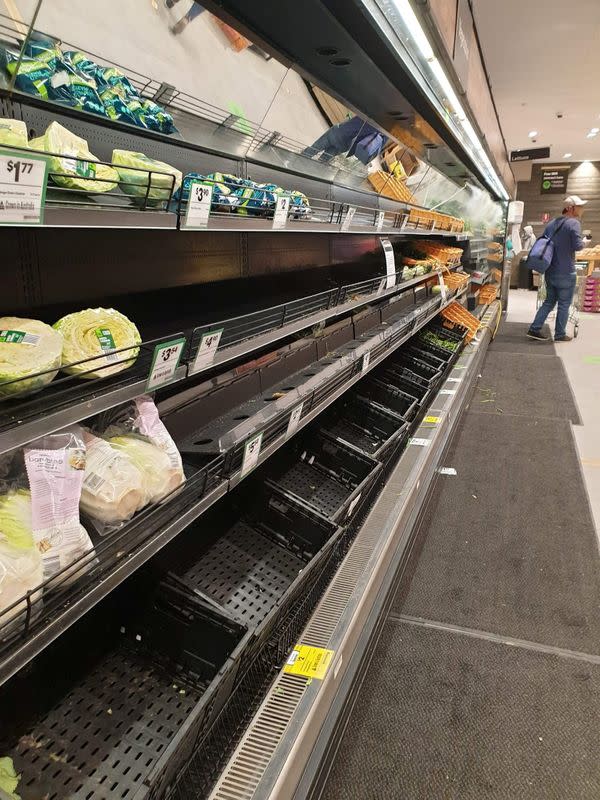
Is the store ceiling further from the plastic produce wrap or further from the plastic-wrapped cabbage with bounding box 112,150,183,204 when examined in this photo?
the plastic produce wrap

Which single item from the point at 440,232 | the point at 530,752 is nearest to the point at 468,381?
the point at 440,232

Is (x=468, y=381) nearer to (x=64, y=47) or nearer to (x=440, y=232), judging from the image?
(x=440, y=232)

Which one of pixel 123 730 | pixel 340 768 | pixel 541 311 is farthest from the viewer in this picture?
pixel 541 311

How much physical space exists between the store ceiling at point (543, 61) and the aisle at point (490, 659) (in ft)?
16.5

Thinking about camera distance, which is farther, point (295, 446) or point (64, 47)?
point (295, 446)

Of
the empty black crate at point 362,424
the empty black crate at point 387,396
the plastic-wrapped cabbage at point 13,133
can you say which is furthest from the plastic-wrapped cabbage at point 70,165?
the empty black crate at point 387,396

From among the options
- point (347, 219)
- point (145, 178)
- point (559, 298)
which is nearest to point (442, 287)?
point (347, 219)

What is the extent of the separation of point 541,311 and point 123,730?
7.49 metres

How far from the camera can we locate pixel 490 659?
5.80 ft

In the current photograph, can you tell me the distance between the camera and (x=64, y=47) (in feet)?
4.11

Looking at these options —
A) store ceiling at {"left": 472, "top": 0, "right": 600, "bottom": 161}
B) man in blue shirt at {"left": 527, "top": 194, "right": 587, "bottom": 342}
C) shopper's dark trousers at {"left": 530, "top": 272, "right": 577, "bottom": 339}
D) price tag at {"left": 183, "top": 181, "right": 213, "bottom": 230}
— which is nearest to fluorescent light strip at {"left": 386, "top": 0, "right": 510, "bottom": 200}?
price tag at {"left": 183, "top": 181, "right": 213, "bottom": 230}

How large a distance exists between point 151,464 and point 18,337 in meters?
0.34

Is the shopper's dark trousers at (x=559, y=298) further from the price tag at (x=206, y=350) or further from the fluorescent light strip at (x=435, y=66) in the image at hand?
the price tag at (x=206, y=350)

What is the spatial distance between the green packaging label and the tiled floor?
8.50 feet
